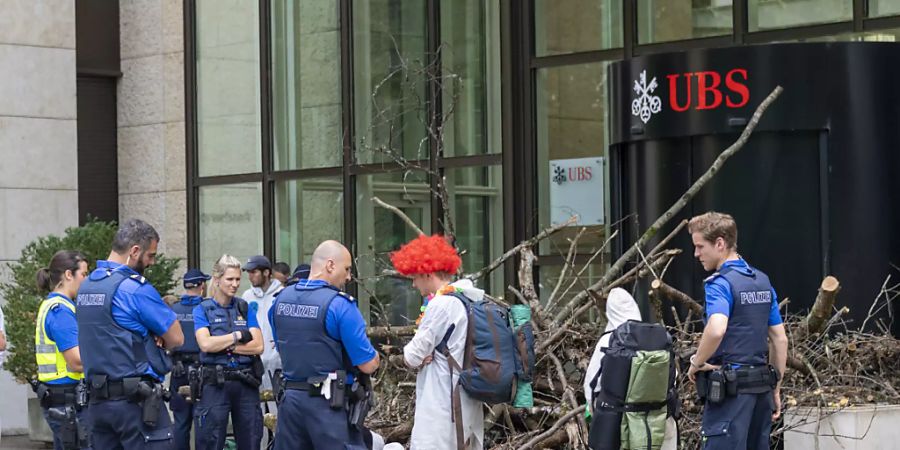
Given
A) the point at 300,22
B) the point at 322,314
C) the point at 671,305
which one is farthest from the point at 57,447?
the point at 300,22

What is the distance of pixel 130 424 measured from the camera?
8.81 metres

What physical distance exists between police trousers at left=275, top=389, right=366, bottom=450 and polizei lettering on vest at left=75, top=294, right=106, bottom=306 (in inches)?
48.2

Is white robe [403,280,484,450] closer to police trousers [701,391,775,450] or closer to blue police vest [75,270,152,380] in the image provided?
police trousers [701,391,775,450]

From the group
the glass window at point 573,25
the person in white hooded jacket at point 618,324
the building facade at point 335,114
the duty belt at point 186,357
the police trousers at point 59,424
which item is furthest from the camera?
the glass window at point 573,25

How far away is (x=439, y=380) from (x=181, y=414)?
13.2ft

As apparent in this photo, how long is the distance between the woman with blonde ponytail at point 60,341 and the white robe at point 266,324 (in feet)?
9.45

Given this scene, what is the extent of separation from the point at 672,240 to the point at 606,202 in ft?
13.4

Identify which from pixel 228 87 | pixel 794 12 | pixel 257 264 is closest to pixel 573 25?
pixel 794 12

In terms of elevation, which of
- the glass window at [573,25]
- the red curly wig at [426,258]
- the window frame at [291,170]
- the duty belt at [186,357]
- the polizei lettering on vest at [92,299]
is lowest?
the duty belt at [186,357]

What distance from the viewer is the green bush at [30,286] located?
15.0m

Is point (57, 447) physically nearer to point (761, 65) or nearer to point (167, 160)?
point (761, 65)

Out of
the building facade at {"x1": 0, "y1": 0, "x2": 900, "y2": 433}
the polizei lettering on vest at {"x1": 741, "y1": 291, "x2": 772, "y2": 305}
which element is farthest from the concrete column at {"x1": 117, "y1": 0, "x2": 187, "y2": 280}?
the polizei lettering on vest at {"x1": 741, "y1": 291, "x2": 772, "y2": 305}

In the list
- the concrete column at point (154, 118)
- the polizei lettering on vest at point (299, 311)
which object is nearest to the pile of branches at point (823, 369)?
the polizei lettering on vest at point (299, 311)

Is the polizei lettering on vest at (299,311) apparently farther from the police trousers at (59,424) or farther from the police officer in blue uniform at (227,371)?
the police officer in blue uniform at (227,371)
